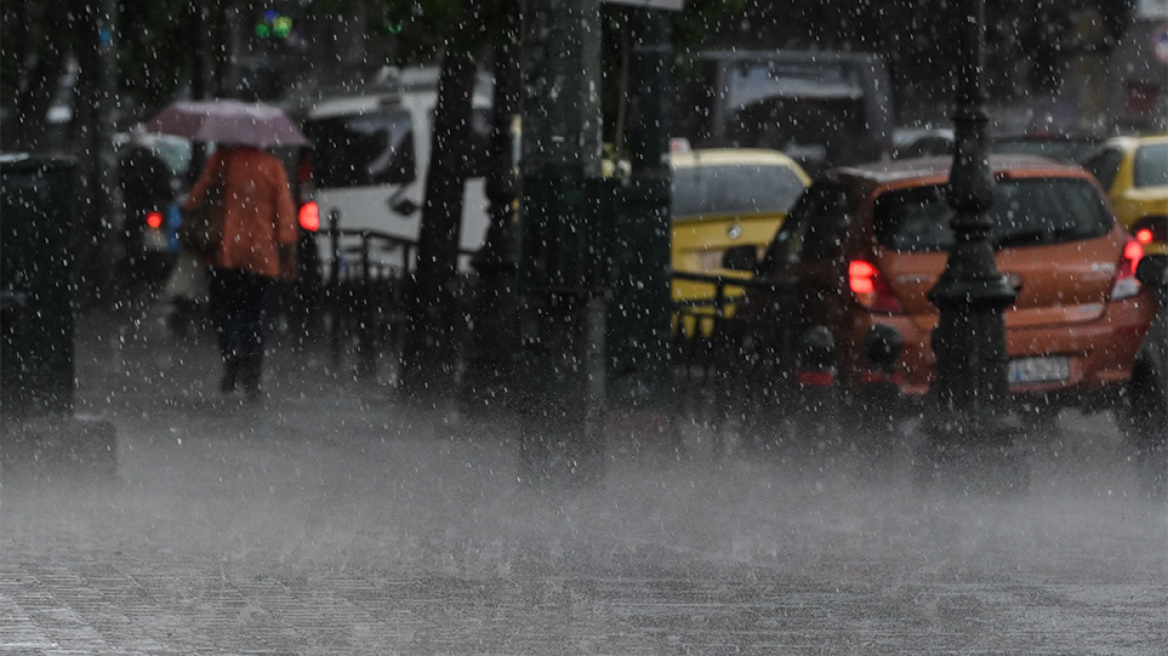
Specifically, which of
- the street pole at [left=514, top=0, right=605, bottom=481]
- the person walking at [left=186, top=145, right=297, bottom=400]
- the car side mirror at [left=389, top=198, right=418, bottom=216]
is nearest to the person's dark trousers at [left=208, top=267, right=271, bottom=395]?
the person walking at [left=186, top=145, right=297, bottom=400]

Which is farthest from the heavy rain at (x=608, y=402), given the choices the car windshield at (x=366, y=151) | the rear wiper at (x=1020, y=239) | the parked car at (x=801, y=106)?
the parked car at (x=801, y=106)

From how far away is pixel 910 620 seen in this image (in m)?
8.05

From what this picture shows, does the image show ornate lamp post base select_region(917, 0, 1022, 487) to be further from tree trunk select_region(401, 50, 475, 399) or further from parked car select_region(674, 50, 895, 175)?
parked car select_region(674, 50, 895, 175)

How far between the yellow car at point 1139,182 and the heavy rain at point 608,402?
35 mm

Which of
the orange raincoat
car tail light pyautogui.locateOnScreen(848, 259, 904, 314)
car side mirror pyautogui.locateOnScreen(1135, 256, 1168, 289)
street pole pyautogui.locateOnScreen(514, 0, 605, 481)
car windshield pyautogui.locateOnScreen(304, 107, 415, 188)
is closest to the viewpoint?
street pole pyautogui.locateOnScreen(514, 0, 605, 481)

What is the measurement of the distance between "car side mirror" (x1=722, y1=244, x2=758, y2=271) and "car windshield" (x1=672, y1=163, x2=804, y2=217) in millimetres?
4025

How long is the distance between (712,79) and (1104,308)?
1579cm

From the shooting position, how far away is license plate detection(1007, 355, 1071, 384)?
12.6m

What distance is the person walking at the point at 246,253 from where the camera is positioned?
51.6 feet

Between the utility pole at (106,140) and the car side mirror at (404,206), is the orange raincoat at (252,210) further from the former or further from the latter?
the car side mirror at (404,206)

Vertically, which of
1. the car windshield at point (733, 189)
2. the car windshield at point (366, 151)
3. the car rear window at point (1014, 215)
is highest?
the car rear window at point (1014, 215)

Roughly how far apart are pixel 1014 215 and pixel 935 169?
51 cm

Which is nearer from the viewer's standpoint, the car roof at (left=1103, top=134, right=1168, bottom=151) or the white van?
the car roof at (left=1103, top=134, right=1168, bottom=151)

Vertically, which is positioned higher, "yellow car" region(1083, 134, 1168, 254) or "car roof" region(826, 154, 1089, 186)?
"car roof" region(826, 154, 1089, 186)
